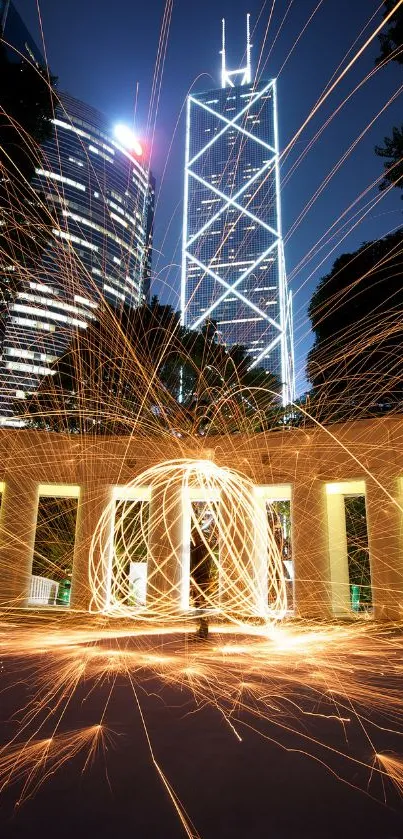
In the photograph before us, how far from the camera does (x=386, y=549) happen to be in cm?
966

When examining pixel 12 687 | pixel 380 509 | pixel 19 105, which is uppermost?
pixel 19 105

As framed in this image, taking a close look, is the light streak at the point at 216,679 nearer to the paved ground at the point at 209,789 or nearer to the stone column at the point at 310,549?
the paved ground at the point at 209,789

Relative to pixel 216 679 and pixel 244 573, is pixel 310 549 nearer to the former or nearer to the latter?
pixel 244 573

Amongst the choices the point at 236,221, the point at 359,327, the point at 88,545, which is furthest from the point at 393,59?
the point at 236,221

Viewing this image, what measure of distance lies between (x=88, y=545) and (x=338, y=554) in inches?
199

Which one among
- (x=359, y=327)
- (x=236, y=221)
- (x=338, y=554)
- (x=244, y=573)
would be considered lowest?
(x=244, y=573)

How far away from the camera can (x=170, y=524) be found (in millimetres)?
11133

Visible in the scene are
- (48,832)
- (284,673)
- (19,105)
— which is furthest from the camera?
(19,105)

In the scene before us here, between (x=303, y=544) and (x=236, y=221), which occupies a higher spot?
(x=236, y=221)

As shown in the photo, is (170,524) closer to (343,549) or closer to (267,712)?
(343,549)

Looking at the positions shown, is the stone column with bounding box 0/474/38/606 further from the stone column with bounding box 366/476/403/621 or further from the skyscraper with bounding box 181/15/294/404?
the skyscraper with bounding box 181/15/294/404

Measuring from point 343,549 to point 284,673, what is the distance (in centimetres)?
605

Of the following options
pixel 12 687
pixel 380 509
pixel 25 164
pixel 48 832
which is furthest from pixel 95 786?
pixel 25 164

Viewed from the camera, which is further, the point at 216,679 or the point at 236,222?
the point at 236,222
